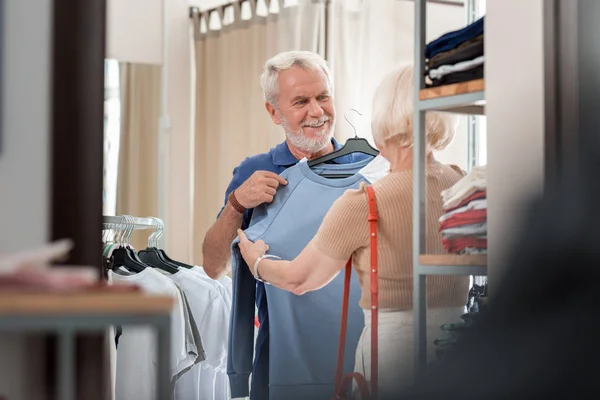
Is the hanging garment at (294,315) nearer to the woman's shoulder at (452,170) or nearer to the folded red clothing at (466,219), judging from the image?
the woman's shoulder at (452,170)

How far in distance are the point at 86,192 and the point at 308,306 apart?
1.31 meters

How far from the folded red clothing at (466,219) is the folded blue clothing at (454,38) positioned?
36 centimetres

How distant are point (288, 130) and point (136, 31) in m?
1.69

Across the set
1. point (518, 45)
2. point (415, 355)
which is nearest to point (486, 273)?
point (415, 355)

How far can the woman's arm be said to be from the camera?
212 cm

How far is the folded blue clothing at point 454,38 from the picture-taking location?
5.96 ft

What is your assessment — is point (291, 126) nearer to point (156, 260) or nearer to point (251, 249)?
point (251, 249)

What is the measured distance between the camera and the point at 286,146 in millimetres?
2834

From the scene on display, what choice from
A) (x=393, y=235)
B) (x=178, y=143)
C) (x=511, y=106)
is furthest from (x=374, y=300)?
(x=178, y=143)

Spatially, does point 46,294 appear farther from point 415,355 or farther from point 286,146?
point 286,146

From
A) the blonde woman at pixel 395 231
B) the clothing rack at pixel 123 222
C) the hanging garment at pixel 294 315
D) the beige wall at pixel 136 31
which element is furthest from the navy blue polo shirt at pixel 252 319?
the beige wall at pixel 136 31

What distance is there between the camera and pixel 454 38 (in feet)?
6.08

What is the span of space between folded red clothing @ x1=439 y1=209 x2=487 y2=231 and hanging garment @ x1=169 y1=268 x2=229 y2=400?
119cm

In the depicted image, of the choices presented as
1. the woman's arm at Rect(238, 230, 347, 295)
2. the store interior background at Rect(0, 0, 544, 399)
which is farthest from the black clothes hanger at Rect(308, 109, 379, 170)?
the store interior background at Rect(0, 0, 544, 399)
